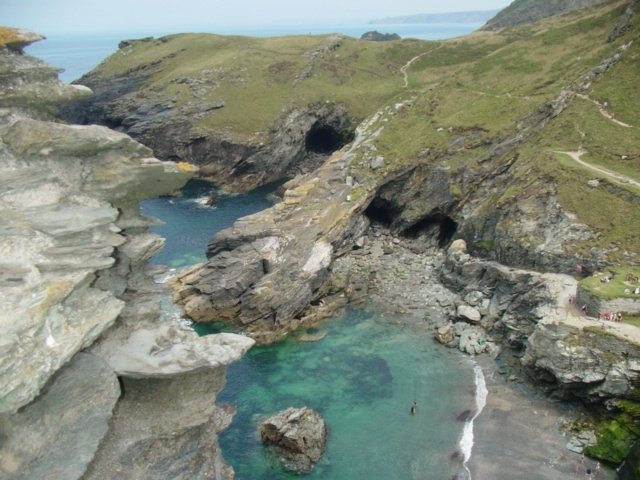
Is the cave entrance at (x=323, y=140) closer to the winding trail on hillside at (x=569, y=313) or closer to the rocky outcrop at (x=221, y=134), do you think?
the rocky outcrop at (x=221, y=134)

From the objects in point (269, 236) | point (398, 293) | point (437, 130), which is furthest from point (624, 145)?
point (269, 236)

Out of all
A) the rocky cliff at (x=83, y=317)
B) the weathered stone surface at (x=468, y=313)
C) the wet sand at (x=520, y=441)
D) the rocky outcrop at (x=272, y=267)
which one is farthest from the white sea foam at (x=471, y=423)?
the rocky cliff at (x=83, y=317)

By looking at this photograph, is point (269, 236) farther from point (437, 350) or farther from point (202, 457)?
point (202, 457)

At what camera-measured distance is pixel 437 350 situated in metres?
52.2

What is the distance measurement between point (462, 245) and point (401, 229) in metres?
12.1

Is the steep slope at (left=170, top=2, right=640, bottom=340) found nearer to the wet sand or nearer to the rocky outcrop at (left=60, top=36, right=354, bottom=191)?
the wet sand

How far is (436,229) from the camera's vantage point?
7725cm

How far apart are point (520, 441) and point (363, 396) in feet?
45.2

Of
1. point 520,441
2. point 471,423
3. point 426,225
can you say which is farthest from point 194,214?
point 520,441

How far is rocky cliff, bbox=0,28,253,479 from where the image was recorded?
20250 millimetres

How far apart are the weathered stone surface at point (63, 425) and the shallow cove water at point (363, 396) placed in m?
17.9

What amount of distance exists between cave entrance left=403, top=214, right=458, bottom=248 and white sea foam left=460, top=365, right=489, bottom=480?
30326 mm

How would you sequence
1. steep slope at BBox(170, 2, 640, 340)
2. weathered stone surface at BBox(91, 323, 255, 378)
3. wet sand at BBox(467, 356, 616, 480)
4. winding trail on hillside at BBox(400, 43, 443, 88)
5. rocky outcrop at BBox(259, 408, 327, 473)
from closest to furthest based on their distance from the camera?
weathered stone surface at BBox(91, 323, 255, 378)
wet sand at BBox(467, 356, 616, 480)
rocky outcrop at BBox(259, 408, 327, 473)
steep slope at BBox(170, 2, 640, 340)
winding trail on hillside at BBox(400, 43, 443, 88)

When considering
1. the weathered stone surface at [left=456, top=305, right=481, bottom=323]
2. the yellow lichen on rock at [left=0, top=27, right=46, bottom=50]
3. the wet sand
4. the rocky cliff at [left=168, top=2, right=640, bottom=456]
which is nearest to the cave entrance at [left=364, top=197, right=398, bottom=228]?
the rocky cliff at [left=168, top=2, right=640, bottom=456]
